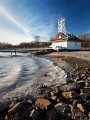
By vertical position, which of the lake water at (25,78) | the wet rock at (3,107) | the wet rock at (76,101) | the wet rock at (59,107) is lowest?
the lake water at (25,78)

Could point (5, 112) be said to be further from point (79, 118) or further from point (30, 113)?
point (79, 118)

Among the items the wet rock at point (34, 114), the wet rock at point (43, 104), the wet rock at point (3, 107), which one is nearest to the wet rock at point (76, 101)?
the wet rock at point (43, 104)

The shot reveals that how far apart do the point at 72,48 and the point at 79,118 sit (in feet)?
183

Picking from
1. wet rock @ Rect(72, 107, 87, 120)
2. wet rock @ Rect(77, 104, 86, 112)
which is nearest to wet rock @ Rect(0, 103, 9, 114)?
wet rock @ Rect(72, 107, 87, 120)

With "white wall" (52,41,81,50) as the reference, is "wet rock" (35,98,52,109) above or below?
below

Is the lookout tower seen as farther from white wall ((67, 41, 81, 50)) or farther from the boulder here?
the boulder

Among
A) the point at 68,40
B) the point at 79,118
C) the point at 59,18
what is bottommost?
the point at 79,118

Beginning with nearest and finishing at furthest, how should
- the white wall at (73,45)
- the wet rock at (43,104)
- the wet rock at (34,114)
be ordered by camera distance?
the wet rock at (34,114), the wet rock at (43,104), the white wall at (73,45)

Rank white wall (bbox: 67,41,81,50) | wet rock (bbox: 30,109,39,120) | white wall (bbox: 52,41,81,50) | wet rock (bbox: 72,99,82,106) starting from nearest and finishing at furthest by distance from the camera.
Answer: wet rock (bbox: 30,109,39,120) < wet rock (bbox: 72,99,82,106) < white wall (bbox: 52,41,81,50) < white wall (bbox: 67,41,81,50)

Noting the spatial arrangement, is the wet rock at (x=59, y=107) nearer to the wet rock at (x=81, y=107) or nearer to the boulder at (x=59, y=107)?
the boulder at (x=59, y=107)

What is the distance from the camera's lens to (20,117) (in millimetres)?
6527

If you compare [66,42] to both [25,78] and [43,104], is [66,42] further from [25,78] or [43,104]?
[43,104]

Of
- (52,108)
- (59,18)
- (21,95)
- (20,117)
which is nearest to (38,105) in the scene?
(52,108)

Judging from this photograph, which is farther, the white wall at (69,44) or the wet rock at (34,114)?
the white wall at (69,44)
